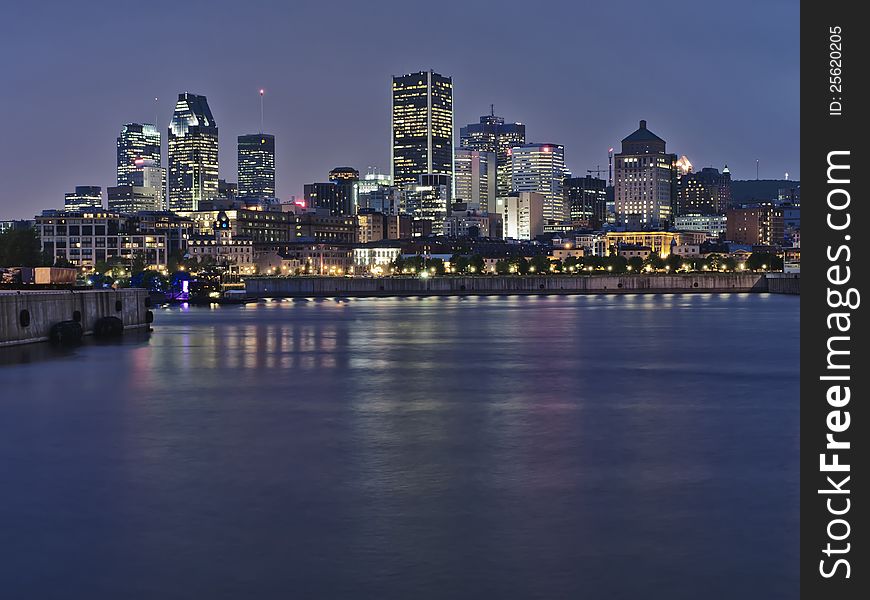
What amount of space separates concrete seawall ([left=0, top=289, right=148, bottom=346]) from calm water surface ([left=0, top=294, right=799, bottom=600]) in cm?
814

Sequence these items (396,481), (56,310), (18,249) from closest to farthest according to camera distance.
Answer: (396,481)
(56,310)
(18,249)

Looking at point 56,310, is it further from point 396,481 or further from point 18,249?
point 18,249

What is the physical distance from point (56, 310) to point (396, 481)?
54.3 meters

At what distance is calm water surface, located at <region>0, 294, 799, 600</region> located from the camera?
1889 centimetres

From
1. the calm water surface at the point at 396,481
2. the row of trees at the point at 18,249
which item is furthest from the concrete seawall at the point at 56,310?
the row of trees at the point at 18,249

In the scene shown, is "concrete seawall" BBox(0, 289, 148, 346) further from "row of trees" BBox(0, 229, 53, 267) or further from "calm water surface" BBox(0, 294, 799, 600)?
"row of trees" BBox(0, 229, 53, 267)

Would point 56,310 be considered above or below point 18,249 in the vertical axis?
below

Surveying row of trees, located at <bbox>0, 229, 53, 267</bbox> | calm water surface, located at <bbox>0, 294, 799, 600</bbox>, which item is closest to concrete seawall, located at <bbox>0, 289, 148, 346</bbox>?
calm water surface, located at <bbox>0, 294, 799, 600</bbox>

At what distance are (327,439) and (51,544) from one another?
13245 mm

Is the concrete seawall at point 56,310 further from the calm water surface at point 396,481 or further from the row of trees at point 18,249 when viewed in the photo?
the row of trees at point 18,249

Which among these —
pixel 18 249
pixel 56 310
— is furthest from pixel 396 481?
pixel 18 249

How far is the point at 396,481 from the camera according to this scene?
1048 inches

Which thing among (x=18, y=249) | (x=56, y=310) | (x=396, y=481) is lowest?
(x=396, y=481)
